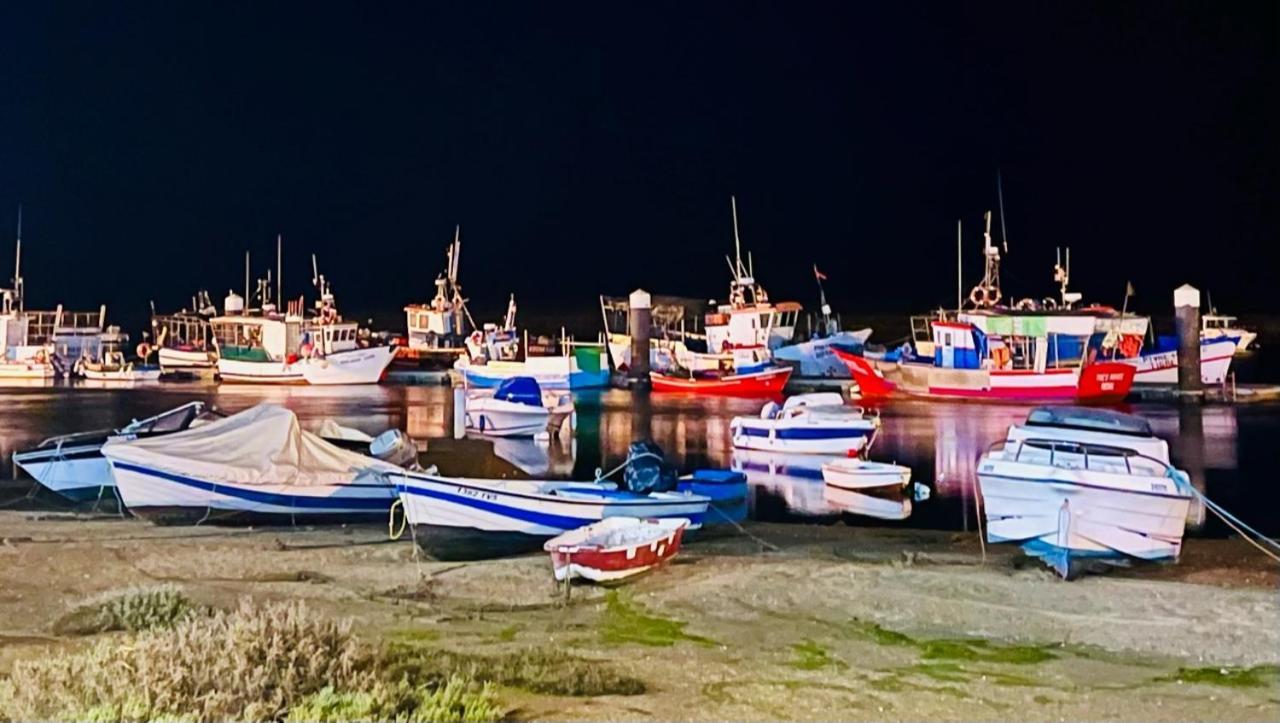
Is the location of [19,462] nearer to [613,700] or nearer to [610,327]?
[613,700]

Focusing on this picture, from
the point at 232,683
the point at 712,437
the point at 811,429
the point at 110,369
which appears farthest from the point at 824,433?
the point at 110,369

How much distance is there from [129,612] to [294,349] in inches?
2320

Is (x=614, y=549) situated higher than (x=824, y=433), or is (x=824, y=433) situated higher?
(x=824, y=433)

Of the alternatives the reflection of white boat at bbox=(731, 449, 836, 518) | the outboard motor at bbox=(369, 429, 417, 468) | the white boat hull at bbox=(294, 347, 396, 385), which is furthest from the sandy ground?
the white boat hull at bbox=(294, 347, 396, 385)

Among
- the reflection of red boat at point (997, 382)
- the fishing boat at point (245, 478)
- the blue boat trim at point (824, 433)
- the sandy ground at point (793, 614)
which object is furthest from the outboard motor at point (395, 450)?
the reflection of red boat at point (997, 382)

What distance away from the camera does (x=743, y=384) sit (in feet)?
172

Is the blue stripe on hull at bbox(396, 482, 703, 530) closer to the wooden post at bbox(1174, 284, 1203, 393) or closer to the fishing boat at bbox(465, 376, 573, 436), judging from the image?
the fishing boat at bbox(465, 376, 573, 436)

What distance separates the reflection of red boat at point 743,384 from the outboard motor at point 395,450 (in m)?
32.8

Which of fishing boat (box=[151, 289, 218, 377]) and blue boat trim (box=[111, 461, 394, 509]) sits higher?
fishing boat (box=[151, 289, 218, 377])

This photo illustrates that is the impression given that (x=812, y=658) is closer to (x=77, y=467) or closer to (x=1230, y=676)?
(x=1230, y=676)

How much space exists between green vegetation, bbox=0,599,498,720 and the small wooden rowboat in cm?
444

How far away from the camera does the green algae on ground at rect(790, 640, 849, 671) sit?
9523 millimetres

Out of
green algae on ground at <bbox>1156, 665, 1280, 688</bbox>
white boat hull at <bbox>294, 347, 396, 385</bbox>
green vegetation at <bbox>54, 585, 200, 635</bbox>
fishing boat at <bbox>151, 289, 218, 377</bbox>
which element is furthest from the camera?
fishing boat at <bbox>151, 289, 218, 377</bbox>

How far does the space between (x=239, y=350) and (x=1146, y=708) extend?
63.9 meters
